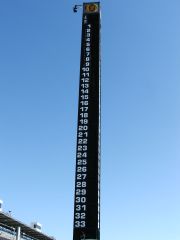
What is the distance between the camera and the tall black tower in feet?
207

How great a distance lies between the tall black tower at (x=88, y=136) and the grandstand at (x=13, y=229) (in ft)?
143

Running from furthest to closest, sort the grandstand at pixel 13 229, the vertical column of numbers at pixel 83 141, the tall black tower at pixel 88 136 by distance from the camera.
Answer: the grandstand at pixel 13 229 < the vertical column of numbers at pixel 83 141 < the tall black tower at pixel 88 136

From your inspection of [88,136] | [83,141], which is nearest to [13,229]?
[83,141]

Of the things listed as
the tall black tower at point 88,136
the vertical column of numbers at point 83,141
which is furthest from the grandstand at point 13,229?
the tall black tower at point 88,136

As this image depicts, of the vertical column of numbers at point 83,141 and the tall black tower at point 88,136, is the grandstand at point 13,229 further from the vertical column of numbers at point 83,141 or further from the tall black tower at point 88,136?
the tall black tower at point 88,136

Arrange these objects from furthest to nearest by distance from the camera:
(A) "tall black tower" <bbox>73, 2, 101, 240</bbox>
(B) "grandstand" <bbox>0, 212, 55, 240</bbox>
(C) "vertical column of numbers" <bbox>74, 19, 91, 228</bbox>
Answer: (B) "grandstand" <bbox>0, 212, 55, 240</bbox>
(C) "vertical column of numbers" <bbox>74, 19, 91, 228</bbox>
(A) "tall black tower" <bbox>73, 2, 101, 240</bbox>

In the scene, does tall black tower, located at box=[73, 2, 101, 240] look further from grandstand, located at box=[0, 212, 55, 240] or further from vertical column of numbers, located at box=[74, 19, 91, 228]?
grandstand, located at box=[0, 212, 55, 240]

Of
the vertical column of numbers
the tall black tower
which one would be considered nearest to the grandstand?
the vertical column of numbers

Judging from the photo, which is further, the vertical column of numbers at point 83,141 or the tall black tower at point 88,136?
the vertical column of numbers at point 83,141

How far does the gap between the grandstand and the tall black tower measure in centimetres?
4362

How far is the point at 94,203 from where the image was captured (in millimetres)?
63969

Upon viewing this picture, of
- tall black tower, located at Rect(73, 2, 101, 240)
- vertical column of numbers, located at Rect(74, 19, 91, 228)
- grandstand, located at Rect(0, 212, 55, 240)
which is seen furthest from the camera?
grandstand, located at Rect(0, 212, 55, 240)

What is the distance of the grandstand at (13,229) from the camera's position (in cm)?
11151

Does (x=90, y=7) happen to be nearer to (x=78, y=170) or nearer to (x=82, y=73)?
→ (x=82, y=73)
